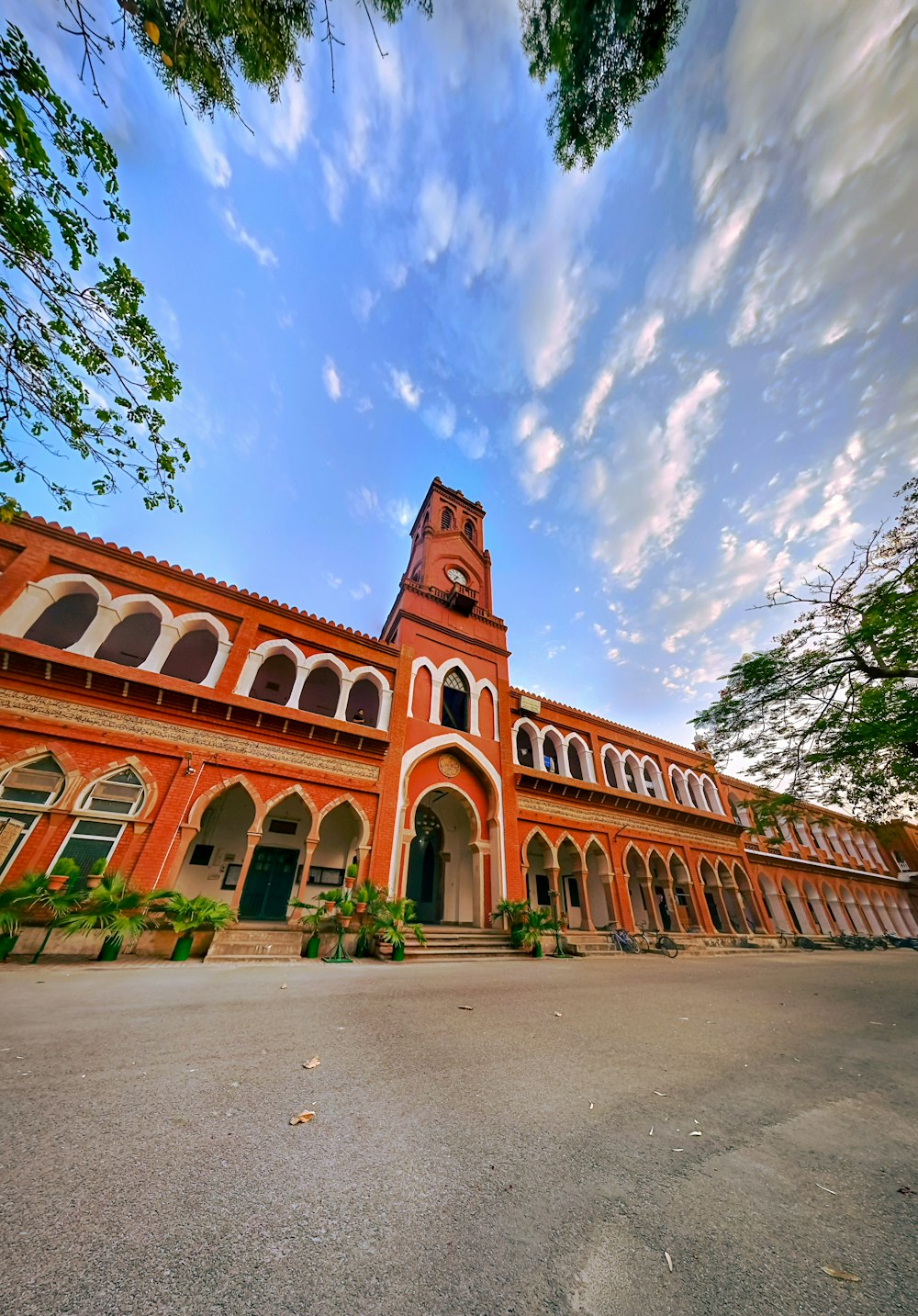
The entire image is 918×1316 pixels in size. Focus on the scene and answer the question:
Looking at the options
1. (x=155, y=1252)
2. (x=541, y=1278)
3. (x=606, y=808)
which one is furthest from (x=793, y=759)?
(x=155, y=1252)

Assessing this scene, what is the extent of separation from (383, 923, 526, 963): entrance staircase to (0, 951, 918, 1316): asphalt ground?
6.11 m

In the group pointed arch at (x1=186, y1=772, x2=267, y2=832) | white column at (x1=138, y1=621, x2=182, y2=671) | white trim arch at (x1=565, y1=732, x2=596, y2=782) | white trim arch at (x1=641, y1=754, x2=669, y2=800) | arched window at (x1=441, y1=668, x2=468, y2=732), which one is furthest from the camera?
white trim arch at (x1=641, y1=754, x2=669, y2=800)

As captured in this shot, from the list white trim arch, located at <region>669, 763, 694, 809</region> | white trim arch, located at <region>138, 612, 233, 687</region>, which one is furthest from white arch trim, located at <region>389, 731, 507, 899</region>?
white trim arch, located at <region>669, 763, 694, 809</region>

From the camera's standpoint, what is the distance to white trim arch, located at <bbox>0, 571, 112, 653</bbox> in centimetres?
911

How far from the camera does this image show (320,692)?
47.5 feet

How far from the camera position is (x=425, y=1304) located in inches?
53.4

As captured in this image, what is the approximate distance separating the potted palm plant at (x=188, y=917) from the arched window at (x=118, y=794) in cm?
205

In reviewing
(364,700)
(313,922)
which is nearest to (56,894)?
(313,922)

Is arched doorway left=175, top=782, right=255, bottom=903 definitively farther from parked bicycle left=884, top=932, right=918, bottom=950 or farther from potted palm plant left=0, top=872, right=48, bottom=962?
parked bicycle left=884, top=932, right=918, bottom=950

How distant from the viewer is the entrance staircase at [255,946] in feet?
26.6

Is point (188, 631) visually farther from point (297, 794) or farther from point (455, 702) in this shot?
point (455, 702)

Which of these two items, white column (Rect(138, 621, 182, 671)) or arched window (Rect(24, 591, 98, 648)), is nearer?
white column (Rect(138, 621, 182, 671))

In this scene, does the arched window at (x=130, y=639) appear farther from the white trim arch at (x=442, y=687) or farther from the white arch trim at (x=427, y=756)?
the white arch trim at (x=427, y=756)

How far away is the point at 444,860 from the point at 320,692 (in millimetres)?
6899
